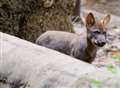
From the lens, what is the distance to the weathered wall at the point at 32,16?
8.13 m

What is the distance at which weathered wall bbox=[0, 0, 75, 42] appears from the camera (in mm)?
8133

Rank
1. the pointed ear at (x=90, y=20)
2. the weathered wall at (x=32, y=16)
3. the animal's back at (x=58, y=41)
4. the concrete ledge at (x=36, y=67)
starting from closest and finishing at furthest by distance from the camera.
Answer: the concrete ledge at (x=36, y=67) → the pointed ear at (x=90, y=20) → the animal's back at (x=58, y=41) → the weathered wall at (x=32, y=16)

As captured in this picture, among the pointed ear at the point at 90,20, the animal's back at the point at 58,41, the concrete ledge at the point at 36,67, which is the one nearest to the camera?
the concrete ledge at the point at 36,67

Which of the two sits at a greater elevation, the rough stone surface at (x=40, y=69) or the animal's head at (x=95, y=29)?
the rough stone surface at (x=40, y=69)

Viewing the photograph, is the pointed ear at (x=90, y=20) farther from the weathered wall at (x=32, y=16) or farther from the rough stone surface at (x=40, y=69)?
the rough stone surface at (x=40, y=69)

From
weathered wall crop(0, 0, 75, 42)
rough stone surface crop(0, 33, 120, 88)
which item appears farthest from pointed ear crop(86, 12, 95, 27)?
rough stone surface crop(0, 33, 120, 88)

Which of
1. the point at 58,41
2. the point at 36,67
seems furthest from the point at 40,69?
the point at 58,41

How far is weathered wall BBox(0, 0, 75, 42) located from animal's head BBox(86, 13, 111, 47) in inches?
69.6

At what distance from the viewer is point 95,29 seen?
265 inches

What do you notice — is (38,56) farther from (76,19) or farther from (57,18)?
(76,19)

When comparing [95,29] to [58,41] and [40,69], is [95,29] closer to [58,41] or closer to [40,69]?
[58,41]

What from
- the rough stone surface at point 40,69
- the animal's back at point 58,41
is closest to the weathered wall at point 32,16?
the animal's back at point 58,41

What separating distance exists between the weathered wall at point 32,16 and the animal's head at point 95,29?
1767 millimetres

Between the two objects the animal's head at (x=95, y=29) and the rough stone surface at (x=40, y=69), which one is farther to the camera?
the animal's head at (x=95, y=29)
